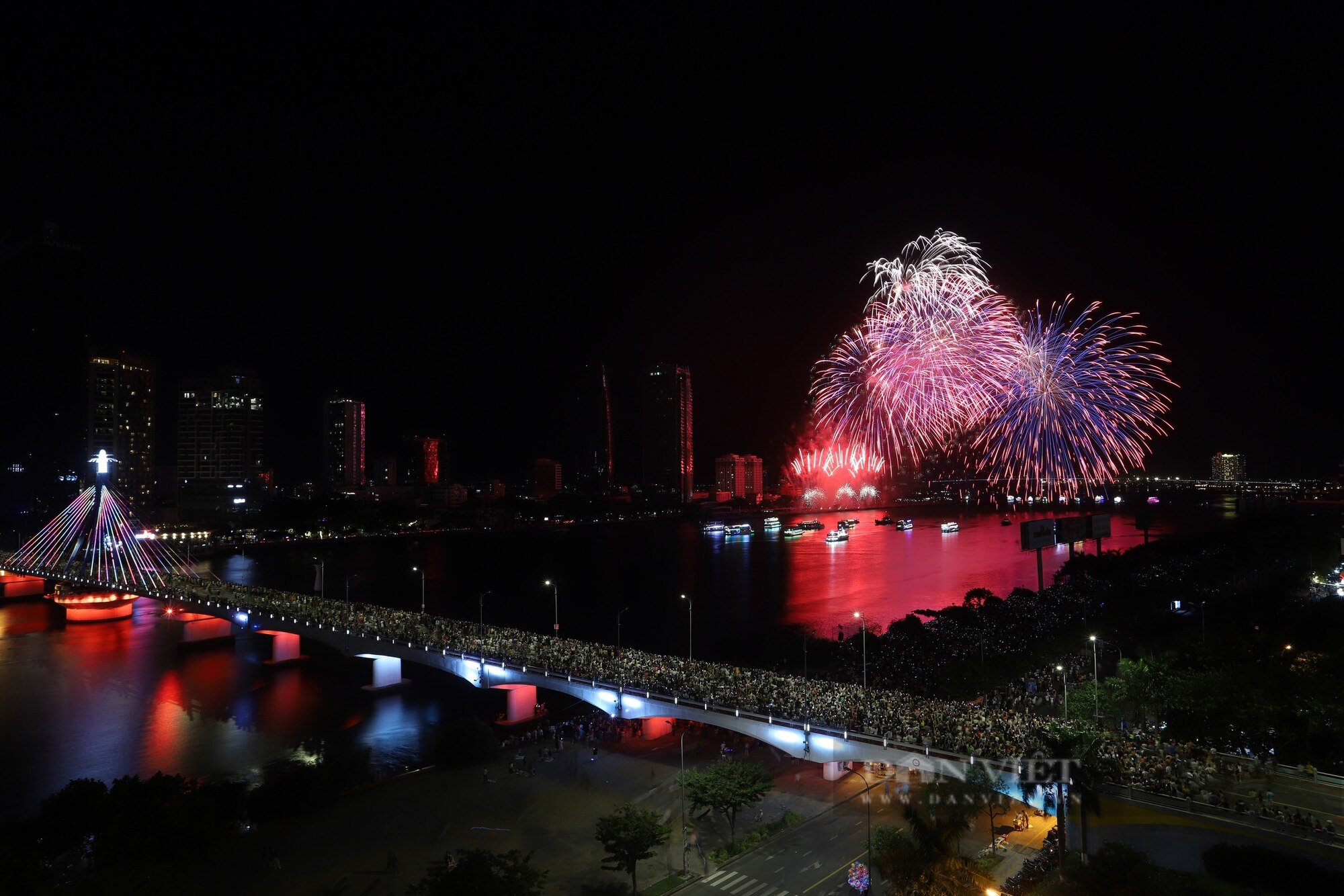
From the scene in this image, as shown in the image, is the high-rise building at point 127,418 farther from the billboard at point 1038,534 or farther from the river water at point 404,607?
the billboard at point 1038,534

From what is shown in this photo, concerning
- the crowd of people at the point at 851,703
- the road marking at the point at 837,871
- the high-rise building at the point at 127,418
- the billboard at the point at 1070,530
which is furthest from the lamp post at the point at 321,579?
the high-rise building at the point at 127,418

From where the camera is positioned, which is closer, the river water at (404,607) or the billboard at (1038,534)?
the river water at (404,607)

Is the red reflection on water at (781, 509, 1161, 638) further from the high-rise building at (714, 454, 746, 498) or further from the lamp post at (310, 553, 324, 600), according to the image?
the high-rise building at (714, 454, 746, 498)

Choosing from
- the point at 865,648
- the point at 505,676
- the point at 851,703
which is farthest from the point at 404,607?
the point at 851,703

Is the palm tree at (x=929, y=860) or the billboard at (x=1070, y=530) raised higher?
the billboard at (x=1070, y=530)

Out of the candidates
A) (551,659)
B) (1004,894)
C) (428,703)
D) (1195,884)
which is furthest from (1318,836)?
(428,703)

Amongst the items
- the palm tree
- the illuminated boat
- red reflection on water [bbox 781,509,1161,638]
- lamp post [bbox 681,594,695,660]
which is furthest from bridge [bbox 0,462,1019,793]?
red reflection on water [bbox 781,509,1161,638]

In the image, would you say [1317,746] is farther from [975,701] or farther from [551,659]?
[551,659]
